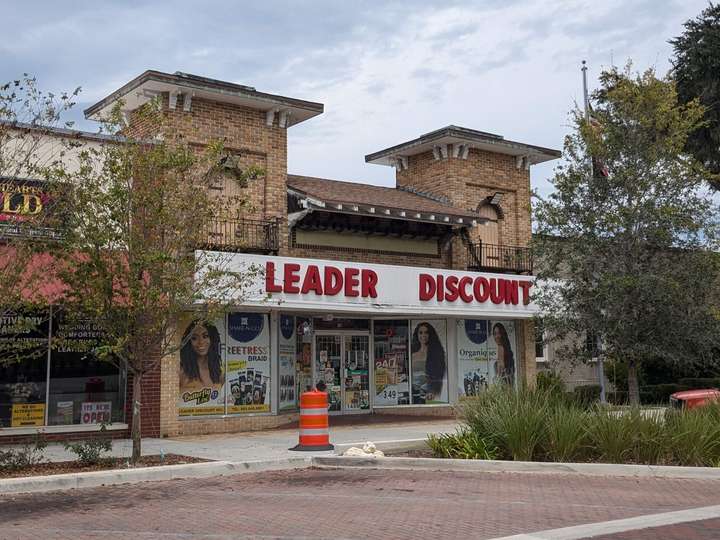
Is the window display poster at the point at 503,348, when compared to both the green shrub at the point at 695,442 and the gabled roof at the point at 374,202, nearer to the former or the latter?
the gabled roof at the point at 374,202

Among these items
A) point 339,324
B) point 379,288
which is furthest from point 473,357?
point 379,288

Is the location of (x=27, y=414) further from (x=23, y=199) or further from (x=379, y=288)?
(x=379, y=288)

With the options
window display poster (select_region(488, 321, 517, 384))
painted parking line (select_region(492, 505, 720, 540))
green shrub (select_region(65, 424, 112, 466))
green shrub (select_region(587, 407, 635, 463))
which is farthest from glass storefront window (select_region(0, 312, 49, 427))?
window display poster (select_region(488, 321, 517, 384))

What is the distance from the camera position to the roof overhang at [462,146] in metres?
24.5

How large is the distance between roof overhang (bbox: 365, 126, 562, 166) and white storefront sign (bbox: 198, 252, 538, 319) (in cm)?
439

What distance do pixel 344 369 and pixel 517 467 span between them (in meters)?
10.8

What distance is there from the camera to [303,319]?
22.0m

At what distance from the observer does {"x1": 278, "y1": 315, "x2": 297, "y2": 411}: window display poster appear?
67.9ft

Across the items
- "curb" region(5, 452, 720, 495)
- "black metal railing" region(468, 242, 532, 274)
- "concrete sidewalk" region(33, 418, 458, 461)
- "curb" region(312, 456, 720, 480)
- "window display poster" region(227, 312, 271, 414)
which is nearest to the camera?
"curb" region(5, 452, 720, 495)

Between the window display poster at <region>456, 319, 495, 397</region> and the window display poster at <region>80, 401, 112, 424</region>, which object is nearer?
the window display poster at <region>80, 401, 112, 424</region>

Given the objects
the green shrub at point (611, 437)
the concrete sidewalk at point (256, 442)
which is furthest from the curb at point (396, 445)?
the green shrub at point (611, 437)

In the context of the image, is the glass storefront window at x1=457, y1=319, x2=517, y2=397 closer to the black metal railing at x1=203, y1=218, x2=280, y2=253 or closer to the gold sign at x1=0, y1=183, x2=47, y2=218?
the black metal railing at x1=203, y1=218, x2=280, y2=253

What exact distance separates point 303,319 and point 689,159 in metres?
10.2

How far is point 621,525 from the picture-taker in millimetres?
8211
